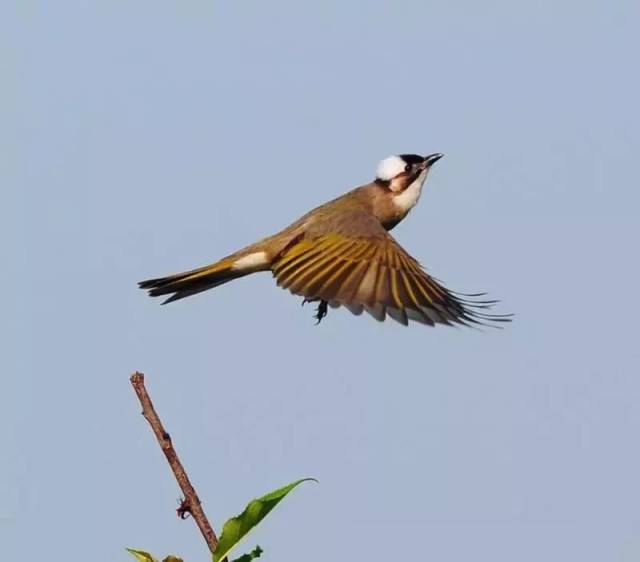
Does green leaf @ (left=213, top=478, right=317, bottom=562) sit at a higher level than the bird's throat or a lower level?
lower

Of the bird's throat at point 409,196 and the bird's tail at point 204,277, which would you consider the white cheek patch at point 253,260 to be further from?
the bird's throat at point 409,196

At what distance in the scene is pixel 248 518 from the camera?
126 inches

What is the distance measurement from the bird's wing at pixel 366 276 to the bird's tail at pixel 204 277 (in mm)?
211

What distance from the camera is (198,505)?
3.10 m

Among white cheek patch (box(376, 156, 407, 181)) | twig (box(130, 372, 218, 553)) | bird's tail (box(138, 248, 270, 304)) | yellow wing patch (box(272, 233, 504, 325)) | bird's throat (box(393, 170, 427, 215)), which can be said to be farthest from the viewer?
white cheek patch (box(376, 156, 407, 181))

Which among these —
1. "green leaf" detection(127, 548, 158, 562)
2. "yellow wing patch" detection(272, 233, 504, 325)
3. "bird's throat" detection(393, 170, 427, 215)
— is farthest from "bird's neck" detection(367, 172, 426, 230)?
"green leaf" detection(127, 548, 158, 562)

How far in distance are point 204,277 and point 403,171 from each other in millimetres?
2374

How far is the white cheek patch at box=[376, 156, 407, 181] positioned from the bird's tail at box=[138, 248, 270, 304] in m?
1.88

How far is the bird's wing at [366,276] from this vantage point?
7.75 meters

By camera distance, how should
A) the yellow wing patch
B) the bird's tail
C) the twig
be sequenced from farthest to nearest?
the bird's tail → the yellow wing patch → the twig

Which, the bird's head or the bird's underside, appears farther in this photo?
the bird's head

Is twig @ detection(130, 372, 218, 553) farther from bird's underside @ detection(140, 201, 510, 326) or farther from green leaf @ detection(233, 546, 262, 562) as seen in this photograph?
bird's underside @ detection(140, 201, 510, 326)

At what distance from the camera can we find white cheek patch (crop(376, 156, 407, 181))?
35.9 feet

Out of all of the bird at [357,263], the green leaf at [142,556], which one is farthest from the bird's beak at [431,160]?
the green leaf at [142,556]
